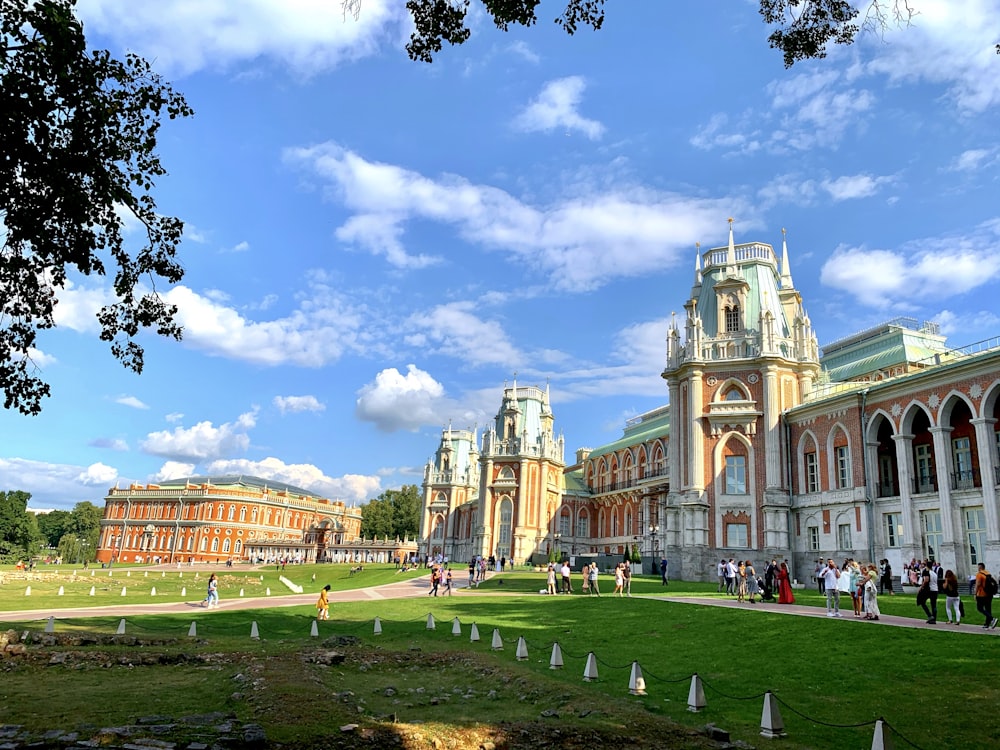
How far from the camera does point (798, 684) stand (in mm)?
15586

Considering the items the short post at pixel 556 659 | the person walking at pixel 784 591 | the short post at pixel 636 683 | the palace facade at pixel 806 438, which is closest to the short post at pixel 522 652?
the short post at pixel 556 659

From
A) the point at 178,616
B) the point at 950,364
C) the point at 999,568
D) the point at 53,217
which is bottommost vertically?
the point at 178,616

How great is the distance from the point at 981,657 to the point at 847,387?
31204 millimetres

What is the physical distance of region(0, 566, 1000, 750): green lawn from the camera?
42.4 feet

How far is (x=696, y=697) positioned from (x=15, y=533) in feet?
376

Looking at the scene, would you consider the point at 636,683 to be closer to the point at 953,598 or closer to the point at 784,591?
the point at 953,598

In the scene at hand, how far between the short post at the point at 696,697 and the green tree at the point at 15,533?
361 feet

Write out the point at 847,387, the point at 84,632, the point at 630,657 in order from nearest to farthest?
1. the point at 630,657
2. the point at 84,632
3. the point at 847,387

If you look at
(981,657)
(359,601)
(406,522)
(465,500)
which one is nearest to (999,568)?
(981,657)

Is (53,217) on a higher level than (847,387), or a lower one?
lower

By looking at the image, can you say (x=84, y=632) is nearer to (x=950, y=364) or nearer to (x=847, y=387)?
(x=950, y=364)

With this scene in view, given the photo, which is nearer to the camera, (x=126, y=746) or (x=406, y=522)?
(x=126, y=746)

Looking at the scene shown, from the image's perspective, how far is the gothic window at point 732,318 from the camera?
160 feet

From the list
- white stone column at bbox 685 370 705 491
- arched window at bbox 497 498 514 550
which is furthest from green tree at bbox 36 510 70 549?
white stone column at bbox 685 370 705 491
